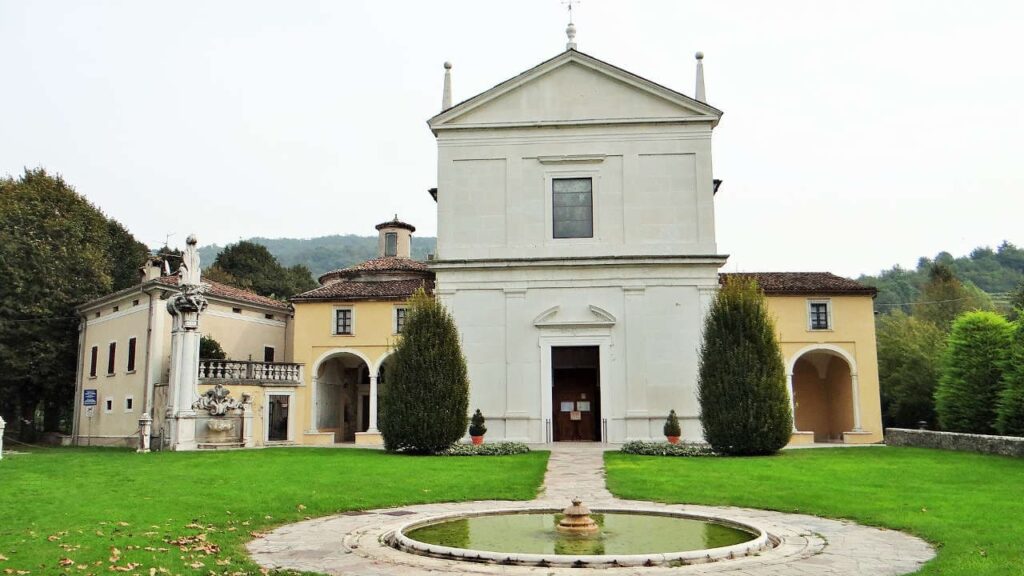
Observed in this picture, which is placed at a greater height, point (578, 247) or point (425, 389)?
point (578, 247)

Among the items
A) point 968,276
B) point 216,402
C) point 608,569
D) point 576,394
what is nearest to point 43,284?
point 216,402

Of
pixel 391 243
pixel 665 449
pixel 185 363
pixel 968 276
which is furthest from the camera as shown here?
pixel 968 276

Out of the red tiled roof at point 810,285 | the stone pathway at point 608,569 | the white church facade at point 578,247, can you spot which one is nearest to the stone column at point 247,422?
the white church facade at point 578,247

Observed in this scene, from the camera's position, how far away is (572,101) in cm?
2970

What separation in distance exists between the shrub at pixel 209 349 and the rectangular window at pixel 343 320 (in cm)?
495

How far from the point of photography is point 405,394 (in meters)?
24.3

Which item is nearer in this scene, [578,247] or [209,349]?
[578,247]

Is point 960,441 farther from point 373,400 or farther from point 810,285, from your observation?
point 373,400

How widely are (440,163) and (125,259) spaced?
25.6 metres

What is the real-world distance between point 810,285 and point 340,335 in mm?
20022

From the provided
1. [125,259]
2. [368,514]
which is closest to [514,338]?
[368,514]

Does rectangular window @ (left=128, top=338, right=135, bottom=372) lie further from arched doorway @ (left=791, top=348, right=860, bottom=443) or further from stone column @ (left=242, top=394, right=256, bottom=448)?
arched doorway @ (left=791, top=348, right=860, bottom=443)

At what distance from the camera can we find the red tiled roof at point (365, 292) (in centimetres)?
3536

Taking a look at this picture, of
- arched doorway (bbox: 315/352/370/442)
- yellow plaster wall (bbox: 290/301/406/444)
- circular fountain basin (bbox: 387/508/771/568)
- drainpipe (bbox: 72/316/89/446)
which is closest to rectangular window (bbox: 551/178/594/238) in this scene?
yellow plaster wall (bbox: 290/301/406/444)
